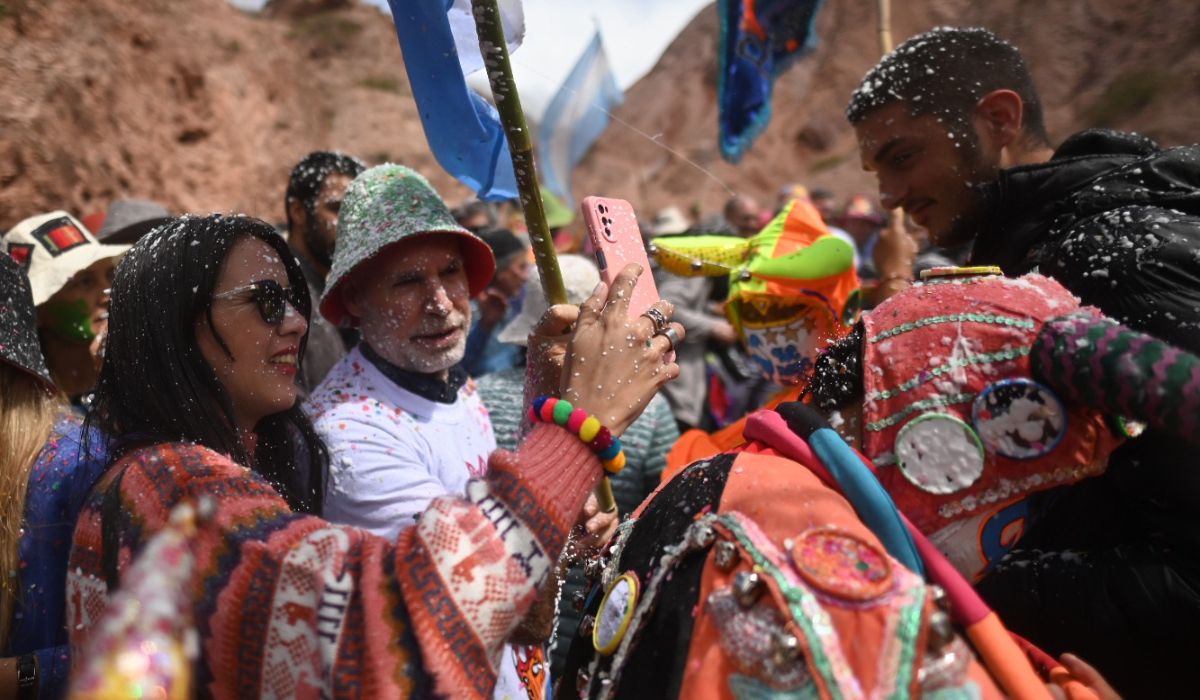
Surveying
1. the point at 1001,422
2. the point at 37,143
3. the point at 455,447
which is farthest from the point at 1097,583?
the point at 37,143

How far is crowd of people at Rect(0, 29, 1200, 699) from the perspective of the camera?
112 cm

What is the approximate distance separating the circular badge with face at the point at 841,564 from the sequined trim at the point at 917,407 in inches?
9.5

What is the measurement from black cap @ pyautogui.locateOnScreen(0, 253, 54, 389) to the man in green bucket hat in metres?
0.71

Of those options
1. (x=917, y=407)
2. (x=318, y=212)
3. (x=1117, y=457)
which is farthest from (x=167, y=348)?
(x=318, y=212)

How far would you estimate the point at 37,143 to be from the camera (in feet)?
26.1

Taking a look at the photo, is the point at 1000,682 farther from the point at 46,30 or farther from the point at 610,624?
the point at 46,30

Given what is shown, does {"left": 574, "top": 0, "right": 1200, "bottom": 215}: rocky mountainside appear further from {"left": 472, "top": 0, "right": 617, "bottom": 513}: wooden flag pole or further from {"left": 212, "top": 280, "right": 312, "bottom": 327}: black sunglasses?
{"left": 212, "top": 280, "right": 312, "bottom": 327}: black sunglasses

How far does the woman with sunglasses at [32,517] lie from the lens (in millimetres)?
1724

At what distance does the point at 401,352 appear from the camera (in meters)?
2.42

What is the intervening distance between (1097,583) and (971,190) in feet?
3.81

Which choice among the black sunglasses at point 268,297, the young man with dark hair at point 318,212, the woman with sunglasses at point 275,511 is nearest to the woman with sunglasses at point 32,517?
the woman with sunglasses at point 275,511

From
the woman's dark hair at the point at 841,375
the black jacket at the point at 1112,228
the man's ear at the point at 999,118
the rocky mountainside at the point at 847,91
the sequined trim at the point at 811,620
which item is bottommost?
the sequined trim at the point at 811,620

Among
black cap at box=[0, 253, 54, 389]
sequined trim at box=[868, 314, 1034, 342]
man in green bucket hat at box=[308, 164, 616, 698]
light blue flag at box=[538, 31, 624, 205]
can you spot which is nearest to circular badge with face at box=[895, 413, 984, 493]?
sequined trim at box=[868, 314, 1034, 342]

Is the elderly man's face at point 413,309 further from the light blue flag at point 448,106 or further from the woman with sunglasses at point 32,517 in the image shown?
the woman with sunglasses at point 32,517
